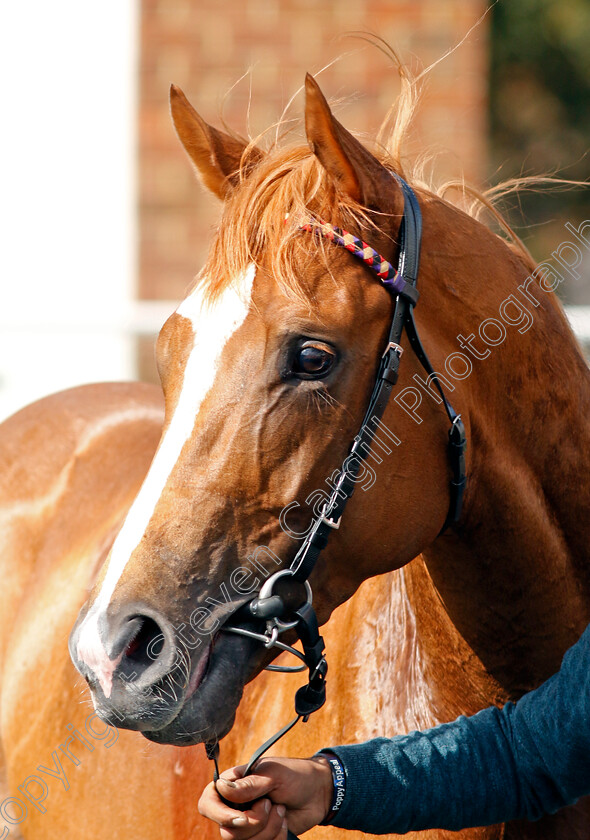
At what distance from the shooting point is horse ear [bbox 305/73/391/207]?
1398mm

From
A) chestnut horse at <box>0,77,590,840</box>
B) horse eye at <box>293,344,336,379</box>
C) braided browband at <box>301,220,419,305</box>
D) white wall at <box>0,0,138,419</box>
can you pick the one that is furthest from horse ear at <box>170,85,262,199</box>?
white wall at <box>0,0,138,419</box>

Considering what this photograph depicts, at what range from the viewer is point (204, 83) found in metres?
5.05

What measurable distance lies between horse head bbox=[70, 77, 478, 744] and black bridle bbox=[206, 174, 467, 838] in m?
0.01

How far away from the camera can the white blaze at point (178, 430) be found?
131cm

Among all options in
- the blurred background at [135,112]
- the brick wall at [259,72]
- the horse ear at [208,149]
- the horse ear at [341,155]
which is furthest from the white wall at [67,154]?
the horse ear at [341,155]

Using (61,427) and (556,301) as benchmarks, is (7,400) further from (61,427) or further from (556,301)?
(556,301)

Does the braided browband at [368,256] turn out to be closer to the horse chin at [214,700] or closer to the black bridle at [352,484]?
the black bridle at [352,484]

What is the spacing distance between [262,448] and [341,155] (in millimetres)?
486

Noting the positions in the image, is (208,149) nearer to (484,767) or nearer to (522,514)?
(522,514)

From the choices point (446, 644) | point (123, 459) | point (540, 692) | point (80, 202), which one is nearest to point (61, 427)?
point (123, 459)

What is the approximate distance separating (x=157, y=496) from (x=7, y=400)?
3.74 metres

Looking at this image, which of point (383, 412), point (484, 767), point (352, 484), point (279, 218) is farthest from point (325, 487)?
point (484, 767)

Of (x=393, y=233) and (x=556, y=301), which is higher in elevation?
(x=393, y=233)

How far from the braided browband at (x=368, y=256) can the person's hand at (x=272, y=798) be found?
766 mm
